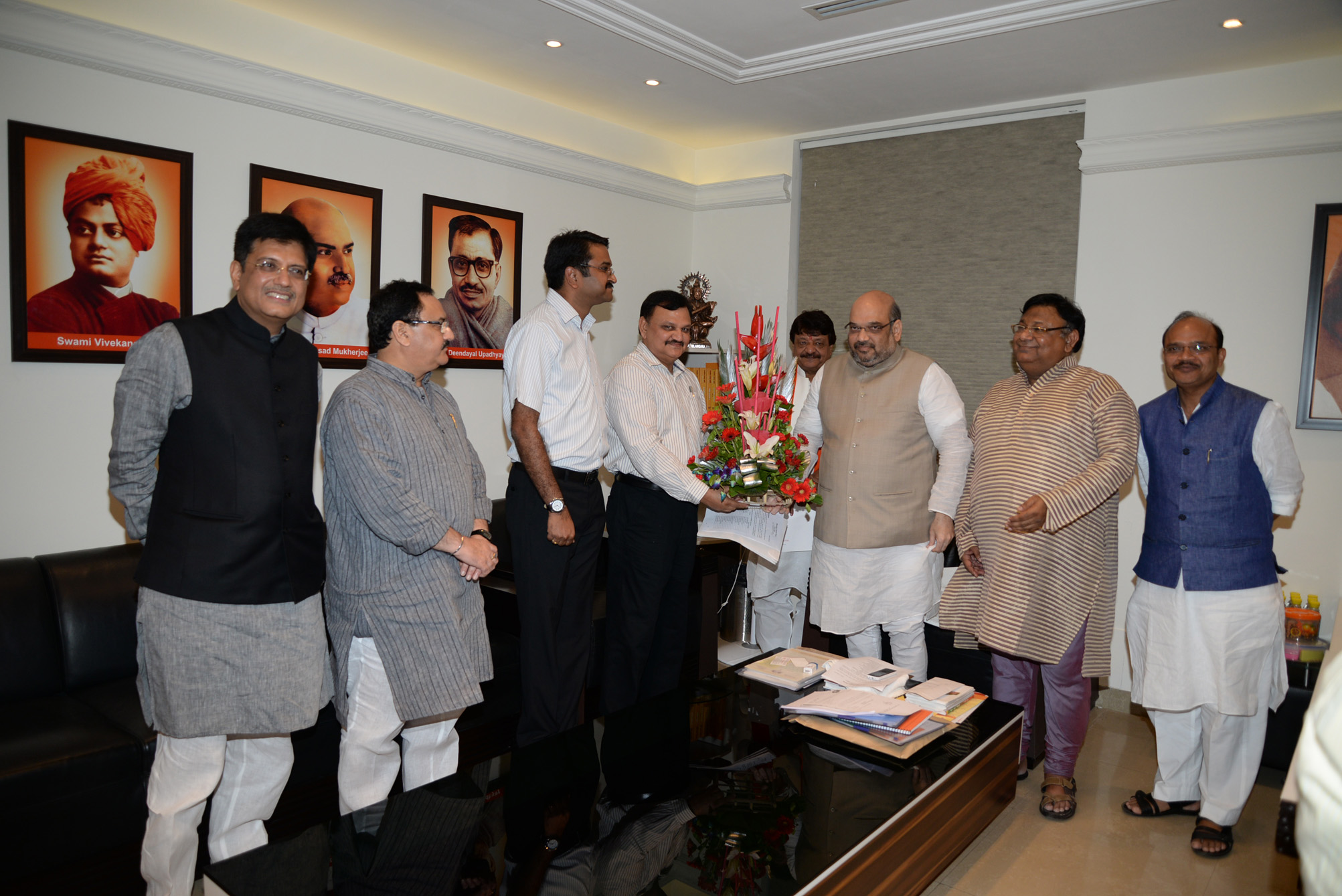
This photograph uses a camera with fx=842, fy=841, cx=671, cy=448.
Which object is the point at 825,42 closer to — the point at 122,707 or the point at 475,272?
the point at 475,272

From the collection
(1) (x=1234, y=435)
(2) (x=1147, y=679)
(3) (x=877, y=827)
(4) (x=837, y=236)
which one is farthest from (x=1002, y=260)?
(3) (x=877, y=827)

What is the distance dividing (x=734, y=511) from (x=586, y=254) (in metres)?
1.20

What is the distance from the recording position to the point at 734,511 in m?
3.51

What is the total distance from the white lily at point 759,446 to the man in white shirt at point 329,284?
6.20 feet

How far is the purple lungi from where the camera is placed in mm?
3104

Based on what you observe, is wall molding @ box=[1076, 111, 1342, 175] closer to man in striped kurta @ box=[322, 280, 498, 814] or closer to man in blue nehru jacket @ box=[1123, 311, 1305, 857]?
man in blue nehru jacket @ box=[1123, 311, 1305, 857]

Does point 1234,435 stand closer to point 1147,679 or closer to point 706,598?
point 1147,679

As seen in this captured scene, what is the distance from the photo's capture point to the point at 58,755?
2.29 meters

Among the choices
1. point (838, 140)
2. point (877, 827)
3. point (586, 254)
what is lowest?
point (877, 827)

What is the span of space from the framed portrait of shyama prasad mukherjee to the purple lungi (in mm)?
3296

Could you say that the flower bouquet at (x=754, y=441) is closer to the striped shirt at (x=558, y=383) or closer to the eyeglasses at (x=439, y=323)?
the striped shirt at (x=558, y=383)

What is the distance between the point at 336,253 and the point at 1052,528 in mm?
3244

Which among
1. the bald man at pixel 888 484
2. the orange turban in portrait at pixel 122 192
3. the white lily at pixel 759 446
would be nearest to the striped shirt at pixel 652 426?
the white lily at pixel 759 446

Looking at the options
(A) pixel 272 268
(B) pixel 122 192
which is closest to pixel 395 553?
(A) pixel 272 268
